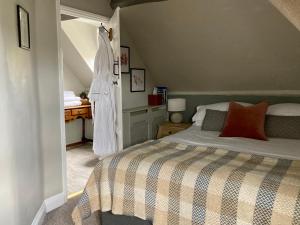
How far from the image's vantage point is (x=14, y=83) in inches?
68.4

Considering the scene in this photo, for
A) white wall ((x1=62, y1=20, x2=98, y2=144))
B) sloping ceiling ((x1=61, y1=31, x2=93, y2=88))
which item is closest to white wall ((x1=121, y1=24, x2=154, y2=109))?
white wall ((x1=62, y1=20, x2=98, y2=144))

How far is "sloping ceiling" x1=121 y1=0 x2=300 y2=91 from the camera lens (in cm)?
278

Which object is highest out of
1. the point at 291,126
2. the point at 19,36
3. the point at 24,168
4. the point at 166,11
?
the point at 166,11

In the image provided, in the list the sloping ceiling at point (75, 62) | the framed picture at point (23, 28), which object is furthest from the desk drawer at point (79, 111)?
the framed picture at point (23, 28)

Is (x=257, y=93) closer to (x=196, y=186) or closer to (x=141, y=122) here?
(x=141, y=122)

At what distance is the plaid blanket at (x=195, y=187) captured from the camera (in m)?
1.43

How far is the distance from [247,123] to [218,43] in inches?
42.4

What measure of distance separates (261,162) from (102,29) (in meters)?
2.43

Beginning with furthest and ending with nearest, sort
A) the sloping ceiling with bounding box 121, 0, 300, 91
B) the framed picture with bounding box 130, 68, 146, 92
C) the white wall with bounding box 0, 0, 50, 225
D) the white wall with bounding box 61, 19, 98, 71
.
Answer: the white wall with bounding box 61, 19, 98, 71 → the framed picture with bounding box 130, 68, 146, 92 → the sloping ceiling with bounding box 121, 0, 300, 91 → the white wall with bounding box 0, 0, 50, 225

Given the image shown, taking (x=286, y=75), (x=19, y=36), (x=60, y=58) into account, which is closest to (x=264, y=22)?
(x=286, y=75)

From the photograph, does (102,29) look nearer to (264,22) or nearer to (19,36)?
(19,36)

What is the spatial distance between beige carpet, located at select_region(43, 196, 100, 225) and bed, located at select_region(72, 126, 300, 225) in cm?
24

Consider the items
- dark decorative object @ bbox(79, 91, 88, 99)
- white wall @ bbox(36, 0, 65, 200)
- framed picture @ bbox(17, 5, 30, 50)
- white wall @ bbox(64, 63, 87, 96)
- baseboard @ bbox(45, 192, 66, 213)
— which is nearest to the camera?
A: framed picture @ bbox(17, 5, 30, 50)

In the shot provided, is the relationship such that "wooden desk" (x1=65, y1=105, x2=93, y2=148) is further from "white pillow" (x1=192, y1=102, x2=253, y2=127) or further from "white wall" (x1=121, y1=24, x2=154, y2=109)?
"white pillow" (x1=192, y1=102, x2=253, y2=127)
